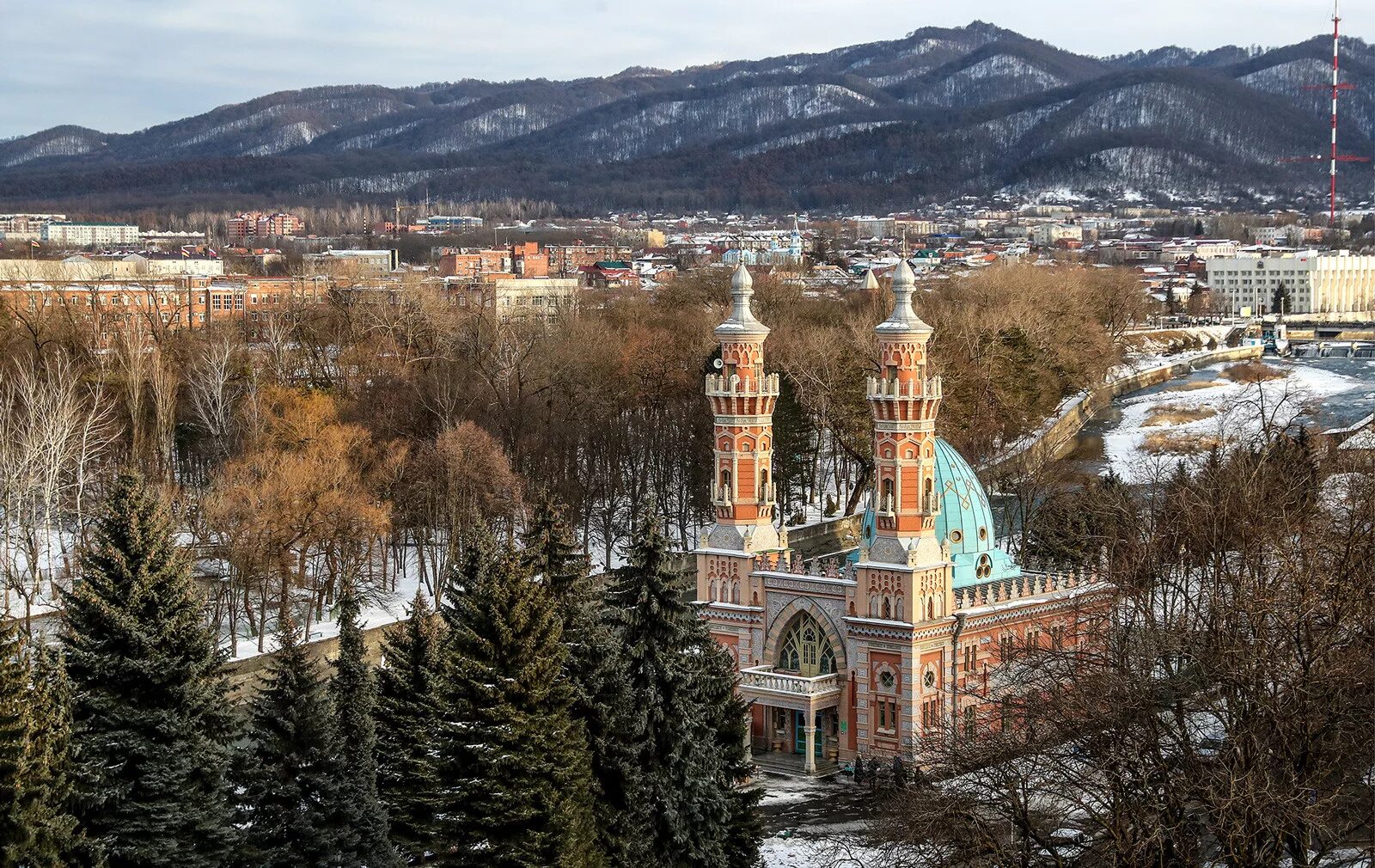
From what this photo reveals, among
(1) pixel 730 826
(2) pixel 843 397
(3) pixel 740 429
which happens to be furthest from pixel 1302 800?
(2) pixel 843 397

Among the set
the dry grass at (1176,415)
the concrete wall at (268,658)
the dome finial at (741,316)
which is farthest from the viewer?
the dry grass at (1176,415)

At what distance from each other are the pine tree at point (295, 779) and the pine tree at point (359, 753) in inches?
7.3

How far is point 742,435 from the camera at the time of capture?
41.3 m

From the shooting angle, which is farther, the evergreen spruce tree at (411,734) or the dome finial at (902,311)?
the dome finial at (902,311)

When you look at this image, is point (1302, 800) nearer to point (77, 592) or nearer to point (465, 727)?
point (465, 727)

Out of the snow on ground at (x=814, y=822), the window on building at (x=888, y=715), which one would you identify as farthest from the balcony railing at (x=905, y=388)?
the snow on ground at (x=814, y=822)

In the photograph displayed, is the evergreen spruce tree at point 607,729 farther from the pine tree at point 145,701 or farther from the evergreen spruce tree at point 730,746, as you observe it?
the pine tree at point 145,701

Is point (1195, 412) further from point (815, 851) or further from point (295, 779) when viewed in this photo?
point (295, 779)

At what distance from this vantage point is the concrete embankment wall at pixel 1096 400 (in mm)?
75062

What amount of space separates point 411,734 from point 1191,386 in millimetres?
95643

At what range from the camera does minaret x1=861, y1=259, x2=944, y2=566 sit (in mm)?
38656

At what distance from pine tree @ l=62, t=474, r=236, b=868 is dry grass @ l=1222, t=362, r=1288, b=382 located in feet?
311

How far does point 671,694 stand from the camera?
99.2 ft

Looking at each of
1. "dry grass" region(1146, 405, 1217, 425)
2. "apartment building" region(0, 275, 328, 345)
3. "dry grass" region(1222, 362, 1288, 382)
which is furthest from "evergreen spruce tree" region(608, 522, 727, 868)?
"dry grass" region(1222, 362, 1288, 382)
